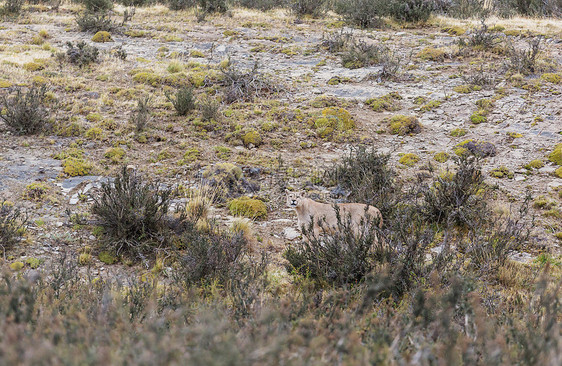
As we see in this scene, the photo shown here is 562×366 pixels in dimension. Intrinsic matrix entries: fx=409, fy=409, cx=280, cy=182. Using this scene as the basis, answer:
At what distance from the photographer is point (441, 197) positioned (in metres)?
5.59

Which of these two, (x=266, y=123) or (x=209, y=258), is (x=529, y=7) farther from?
(x=209, y=258)

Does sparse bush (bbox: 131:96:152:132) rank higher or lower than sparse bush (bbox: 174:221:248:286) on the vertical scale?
higher

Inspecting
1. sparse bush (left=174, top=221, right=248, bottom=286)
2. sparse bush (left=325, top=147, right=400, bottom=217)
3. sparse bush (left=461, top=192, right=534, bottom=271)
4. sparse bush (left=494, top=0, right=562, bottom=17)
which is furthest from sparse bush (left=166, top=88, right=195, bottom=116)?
sparse bush (left=494, top=0, right=562, bottom=17)

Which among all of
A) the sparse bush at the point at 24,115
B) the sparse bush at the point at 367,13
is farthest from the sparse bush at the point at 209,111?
the sparse bush at the point at 367,13

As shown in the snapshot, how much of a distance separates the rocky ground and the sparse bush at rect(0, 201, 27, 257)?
0.42ft

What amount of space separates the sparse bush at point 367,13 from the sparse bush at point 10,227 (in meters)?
14.0

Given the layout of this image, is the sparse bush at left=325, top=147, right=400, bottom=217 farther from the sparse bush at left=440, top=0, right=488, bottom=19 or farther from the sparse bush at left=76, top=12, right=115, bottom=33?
the sparse bush at left=440, top=0, right=488, bottom=19

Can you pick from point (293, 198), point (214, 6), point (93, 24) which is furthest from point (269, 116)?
point (214, 6)

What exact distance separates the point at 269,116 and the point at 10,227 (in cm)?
545

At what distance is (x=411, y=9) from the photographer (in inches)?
629

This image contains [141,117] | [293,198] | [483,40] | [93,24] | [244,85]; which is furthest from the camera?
[93,24]

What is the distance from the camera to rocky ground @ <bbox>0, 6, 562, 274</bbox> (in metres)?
6.07

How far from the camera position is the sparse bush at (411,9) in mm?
15945

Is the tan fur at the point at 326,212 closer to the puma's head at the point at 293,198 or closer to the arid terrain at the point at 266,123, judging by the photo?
the puma's head at the point at 293,198
